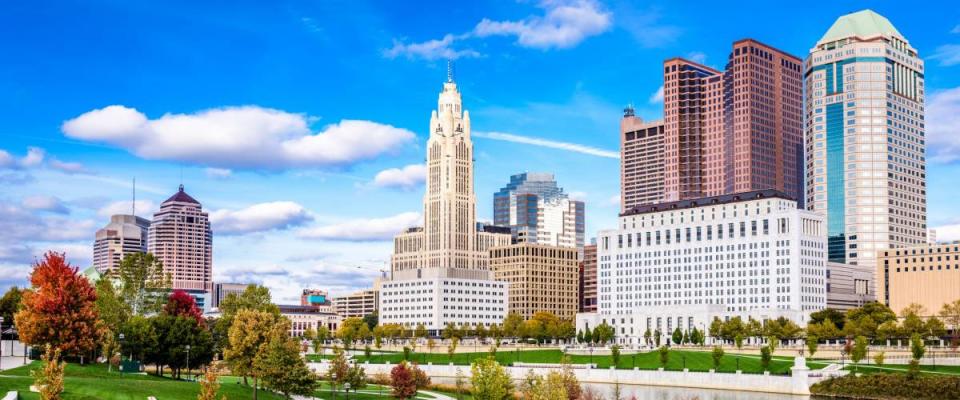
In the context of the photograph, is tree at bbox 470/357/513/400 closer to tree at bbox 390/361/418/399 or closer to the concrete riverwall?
tree at bbox 390/361/418/399

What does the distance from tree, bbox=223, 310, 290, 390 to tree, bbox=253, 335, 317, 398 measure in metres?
8.97

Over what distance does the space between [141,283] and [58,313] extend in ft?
178

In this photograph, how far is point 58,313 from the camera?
106 m

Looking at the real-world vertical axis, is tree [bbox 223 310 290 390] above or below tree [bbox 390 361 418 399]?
above

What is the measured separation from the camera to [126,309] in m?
153

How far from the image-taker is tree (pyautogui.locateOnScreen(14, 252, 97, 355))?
345 feet

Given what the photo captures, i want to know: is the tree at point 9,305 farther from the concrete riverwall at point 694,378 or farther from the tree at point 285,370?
the tree at point 285,370

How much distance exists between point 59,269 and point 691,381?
87.4m

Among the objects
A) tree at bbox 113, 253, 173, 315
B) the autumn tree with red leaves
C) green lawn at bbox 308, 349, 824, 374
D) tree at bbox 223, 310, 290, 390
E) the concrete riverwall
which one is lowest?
the concrete riverwall

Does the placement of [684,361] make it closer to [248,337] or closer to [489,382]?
[248,337]

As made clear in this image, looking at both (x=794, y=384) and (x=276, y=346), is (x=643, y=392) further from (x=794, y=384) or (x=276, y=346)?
(x=276, y=346)

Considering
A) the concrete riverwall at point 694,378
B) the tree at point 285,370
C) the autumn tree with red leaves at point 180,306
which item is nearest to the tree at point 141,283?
the autumn tree with red leaves at point 180,306

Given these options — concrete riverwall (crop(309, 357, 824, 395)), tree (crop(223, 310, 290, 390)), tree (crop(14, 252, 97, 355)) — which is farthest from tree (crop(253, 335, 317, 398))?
concrete riverwall (crop(309, 357, 824, 395))

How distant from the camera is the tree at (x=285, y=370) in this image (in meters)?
99.4
